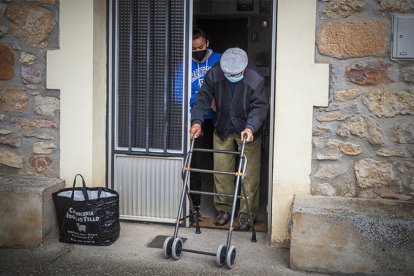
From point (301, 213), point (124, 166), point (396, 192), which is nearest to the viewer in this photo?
point (301, 213)

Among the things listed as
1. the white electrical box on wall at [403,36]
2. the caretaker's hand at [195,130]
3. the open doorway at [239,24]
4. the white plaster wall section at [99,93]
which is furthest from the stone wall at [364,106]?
the open doorway at [239,24]

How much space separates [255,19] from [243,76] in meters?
4.58

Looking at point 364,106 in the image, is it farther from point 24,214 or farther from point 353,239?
point 24,214

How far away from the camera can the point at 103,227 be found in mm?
4961

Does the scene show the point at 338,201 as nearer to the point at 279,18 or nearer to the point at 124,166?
the point at 279,18

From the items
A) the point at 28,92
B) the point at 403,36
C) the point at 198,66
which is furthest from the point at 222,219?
the point at 403,36

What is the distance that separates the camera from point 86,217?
4922 mm

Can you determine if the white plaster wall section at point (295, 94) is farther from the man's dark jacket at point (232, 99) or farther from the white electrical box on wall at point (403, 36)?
the white electrical box on wall at point (403, 36)

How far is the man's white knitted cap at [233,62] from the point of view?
5023 mm

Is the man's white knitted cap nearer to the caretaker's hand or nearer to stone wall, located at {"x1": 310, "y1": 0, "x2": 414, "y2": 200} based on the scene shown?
the caretaker's hand

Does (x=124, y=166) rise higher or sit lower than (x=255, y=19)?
lower

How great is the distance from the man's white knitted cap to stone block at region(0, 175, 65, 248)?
1.98 meters

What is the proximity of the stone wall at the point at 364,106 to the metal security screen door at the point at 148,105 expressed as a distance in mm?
1436

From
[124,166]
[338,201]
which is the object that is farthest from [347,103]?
[124,166]
